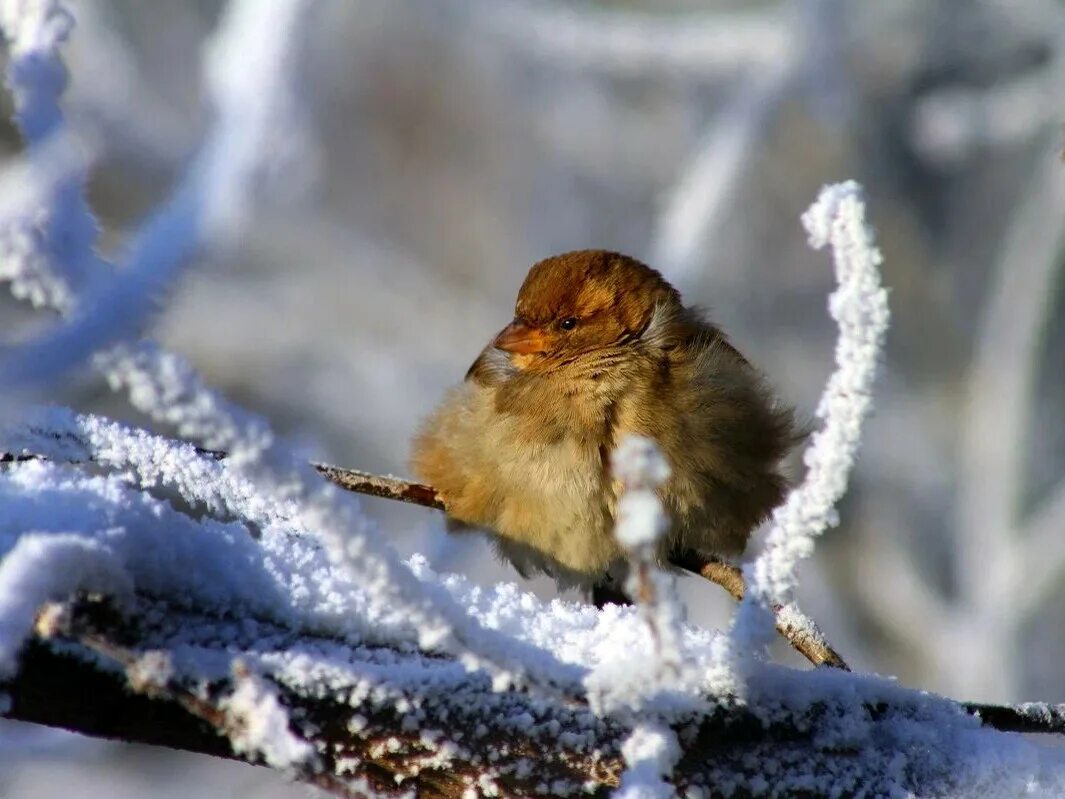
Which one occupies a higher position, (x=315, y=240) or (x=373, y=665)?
(x=315, y=240)

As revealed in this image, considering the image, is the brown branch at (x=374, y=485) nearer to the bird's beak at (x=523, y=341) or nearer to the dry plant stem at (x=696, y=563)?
the dry plant stem at (x=696, y=563)

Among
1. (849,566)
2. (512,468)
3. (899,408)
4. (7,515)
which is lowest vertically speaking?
(7,515)

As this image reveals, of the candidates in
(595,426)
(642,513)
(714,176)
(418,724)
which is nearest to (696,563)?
(595,426)

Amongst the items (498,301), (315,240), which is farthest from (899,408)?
(315,240)

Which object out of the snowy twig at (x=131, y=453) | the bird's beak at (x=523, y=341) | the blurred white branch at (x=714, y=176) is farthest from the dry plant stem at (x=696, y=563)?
the blurred white branch at (x=714, y=176)

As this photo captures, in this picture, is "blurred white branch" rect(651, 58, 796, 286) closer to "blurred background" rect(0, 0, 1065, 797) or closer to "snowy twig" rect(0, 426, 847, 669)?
"blurred background" rect(0, 0, 1065, 797)

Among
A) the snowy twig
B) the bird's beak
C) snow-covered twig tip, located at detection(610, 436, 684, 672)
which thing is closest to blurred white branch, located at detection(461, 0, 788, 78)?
the bird's beak

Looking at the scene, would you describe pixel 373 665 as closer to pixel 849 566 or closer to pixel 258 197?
pixel 258 197
